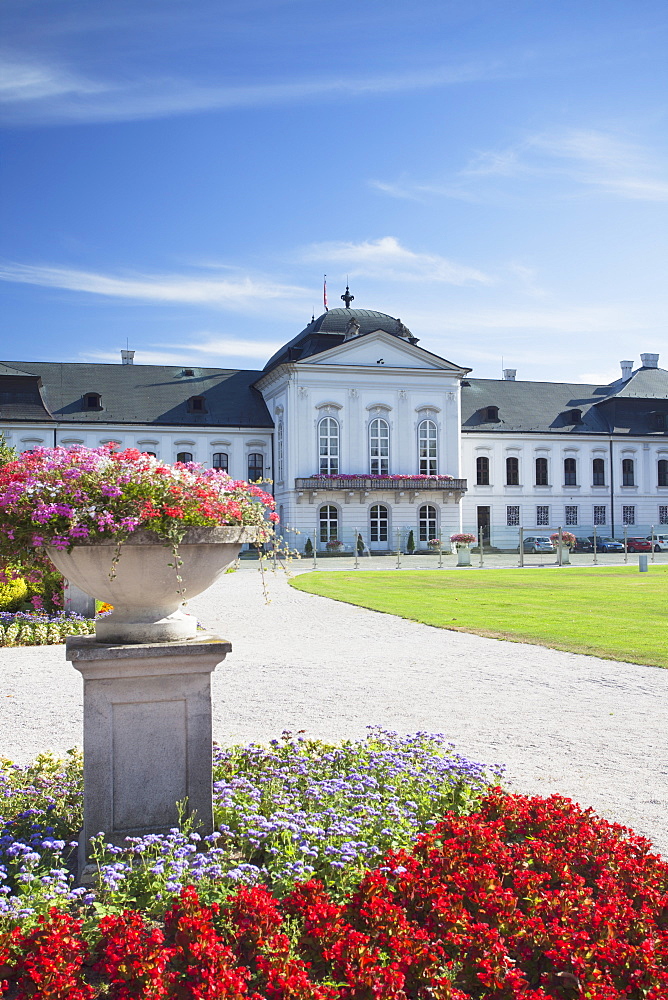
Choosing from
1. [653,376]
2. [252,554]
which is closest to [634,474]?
[653,376]

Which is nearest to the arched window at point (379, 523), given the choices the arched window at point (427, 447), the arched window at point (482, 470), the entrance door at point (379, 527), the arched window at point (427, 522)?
the entrance door at point (379, 527)

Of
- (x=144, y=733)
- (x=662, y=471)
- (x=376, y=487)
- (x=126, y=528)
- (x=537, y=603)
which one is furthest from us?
(x=662, y=471)

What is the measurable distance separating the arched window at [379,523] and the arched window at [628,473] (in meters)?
18.4

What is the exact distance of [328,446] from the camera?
45312mm

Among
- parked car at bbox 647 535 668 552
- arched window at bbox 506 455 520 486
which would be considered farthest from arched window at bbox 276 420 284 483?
parked car at bbox 647 535 668 552

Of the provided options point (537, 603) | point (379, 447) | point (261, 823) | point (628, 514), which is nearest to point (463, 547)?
point (379, 447)

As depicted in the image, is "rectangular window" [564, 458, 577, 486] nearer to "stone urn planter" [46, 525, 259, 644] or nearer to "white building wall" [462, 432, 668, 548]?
"white building wall" [462, 432, 668, 548]

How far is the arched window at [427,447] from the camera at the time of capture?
154ft

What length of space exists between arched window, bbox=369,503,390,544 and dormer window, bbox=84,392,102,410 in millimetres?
16526

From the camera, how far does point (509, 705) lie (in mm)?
7508

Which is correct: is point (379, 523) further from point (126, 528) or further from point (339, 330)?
point (126, 528)

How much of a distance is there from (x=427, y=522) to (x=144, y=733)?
42.9 meters

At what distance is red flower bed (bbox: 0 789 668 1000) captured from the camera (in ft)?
8.77

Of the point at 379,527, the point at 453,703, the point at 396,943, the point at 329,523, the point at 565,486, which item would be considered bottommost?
the point at 453,703
